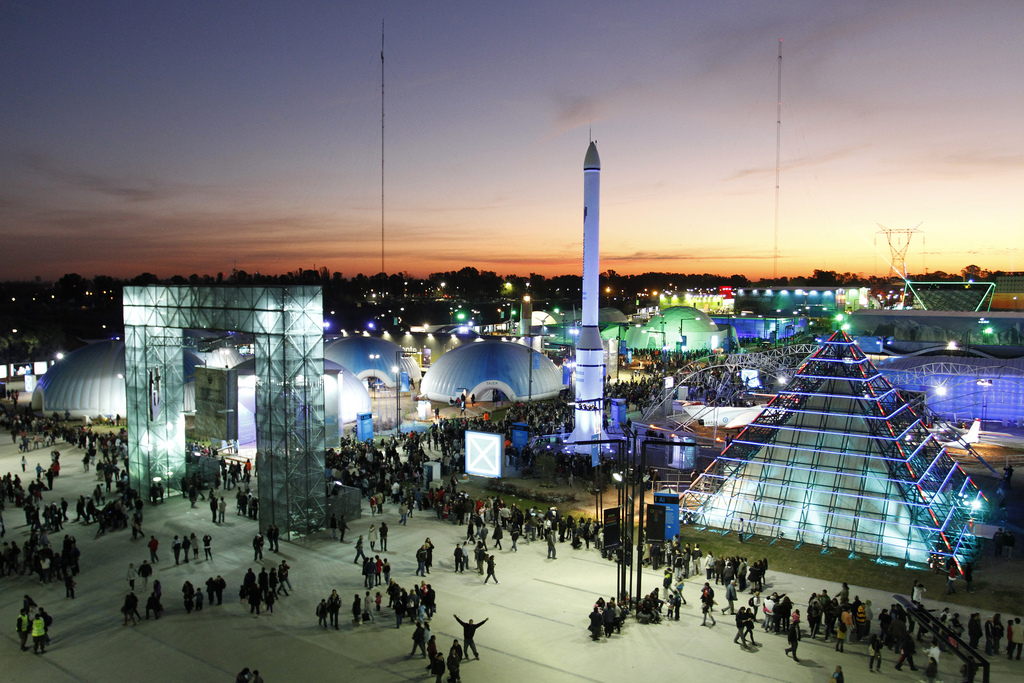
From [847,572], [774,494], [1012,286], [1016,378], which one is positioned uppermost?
[1012,286]

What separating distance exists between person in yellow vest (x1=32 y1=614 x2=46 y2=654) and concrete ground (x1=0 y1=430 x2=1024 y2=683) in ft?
0.64

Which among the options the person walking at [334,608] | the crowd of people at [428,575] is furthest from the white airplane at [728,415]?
the person walking at [334,608]

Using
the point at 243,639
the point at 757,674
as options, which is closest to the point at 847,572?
the point at 757,674

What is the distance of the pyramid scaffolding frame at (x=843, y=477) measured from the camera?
2239 cm

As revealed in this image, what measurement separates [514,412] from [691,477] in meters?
15.1

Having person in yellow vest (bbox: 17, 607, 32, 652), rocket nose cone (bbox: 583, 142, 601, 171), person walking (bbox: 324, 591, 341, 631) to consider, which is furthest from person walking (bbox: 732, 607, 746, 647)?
rocket nose cone (bbox: 583, 142, 601, 171)

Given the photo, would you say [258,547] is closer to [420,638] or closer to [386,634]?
[386,634]

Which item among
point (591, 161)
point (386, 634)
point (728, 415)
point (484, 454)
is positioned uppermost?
point (591, 161)

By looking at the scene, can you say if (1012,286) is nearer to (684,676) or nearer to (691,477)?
(691,477)

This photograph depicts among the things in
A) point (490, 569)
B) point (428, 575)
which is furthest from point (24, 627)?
point (490, 569)

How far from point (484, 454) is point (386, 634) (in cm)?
1250

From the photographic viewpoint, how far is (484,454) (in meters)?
28.6

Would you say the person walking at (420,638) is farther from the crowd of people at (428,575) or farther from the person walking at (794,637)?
the person walking at (794,637)

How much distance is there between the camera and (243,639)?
53.2ft
